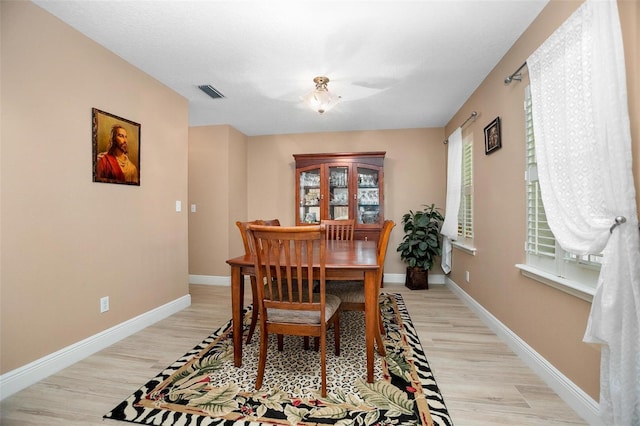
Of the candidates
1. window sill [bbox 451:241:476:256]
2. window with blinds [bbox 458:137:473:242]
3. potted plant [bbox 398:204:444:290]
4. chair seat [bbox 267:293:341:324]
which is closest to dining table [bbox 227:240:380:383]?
chair seat [bbox 267:293:341:324]

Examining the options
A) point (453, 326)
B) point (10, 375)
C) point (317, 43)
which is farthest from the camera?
point (453, 326)

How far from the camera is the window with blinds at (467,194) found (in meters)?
3.16

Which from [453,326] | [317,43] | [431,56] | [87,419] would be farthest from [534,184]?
[87,419]

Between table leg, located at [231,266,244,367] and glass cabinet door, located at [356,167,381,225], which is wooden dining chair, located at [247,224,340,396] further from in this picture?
glass cabinet door, located at [356,167,381,225]

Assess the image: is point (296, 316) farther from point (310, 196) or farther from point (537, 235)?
point (310, 196)

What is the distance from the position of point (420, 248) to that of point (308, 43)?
286cm

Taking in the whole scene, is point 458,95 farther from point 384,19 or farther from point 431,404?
point 431,404

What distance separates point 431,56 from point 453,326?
2.42 metres

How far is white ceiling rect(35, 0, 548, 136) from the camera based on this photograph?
1748mm

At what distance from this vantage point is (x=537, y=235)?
6.12 feet

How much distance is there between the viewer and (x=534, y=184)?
1896 millimetres

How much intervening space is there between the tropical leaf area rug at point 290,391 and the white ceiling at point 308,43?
236 cm

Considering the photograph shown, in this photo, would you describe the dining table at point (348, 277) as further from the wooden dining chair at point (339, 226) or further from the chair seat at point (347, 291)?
the wooden dining chair at point (339, 226)

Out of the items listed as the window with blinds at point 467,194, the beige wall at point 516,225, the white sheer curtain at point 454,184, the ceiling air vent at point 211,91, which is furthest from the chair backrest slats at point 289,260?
the white sheer curtain at point 454,184
